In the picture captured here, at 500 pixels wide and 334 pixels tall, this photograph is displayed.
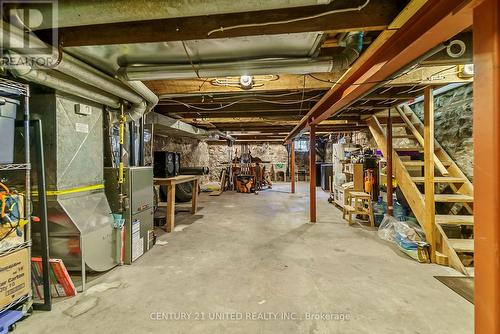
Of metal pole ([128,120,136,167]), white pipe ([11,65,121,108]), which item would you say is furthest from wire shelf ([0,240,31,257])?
metal pole ([128,120,136,167])

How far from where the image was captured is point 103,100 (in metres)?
2.19

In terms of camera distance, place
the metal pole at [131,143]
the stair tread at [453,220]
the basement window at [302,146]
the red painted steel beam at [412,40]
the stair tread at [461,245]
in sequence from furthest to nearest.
→ the basement window at [302,146] < the metal pole at [131,143] < the stair tread at [453,220] < the stair tread at [461,245] < the red painted steel beam at [412,40]

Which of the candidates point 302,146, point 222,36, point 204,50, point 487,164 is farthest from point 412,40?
point 302,146

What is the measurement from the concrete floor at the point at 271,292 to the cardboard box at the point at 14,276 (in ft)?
0.71

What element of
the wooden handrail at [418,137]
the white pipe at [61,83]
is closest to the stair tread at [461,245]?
the wooden handrail at [418,137]

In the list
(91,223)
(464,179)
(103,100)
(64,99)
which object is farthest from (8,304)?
(464,179)

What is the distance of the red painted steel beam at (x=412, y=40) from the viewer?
92 cm

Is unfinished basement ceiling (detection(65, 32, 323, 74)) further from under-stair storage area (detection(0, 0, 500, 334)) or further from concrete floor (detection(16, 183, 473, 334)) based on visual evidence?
concrete floor (detection(16, 183, 473, 334))

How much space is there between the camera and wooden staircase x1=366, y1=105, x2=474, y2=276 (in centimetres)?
231

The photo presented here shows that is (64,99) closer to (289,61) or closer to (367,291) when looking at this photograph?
(289,61)

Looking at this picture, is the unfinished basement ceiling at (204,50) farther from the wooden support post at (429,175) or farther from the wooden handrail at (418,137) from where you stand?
the wooden handrail at (418,137)

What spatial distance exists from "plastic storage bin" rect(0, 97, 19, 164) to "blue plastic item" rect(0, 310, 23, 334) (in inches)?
38.1

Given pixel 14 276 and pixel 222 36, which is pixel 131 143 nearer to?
pixel 14 276

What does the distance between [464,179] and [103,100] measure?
13.8 feet
